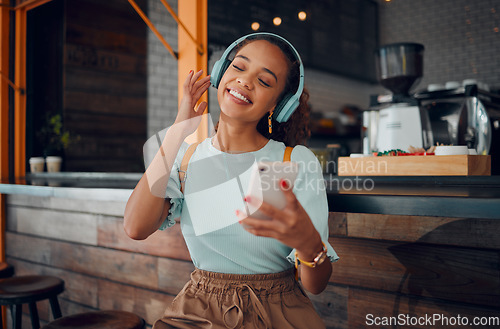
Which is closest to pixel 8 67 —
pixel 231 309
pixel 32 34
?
pixel 32 34

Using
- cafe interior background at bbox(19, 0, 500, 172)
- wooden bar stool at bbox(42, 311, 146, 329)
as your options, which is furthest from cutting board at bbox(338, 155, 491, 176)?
cafe interior background at bbox(19, 0, 500, 172)

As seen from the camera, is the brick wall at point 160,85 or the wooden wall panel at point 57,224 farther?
the brick wall at point 160,85

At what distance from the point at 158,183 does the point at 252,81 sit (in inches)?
15.1

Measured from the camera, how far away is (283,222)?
859 mm

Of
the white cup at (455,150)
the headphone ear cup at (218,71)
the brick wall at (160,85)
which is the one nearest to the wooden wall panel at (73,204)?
the headphone ear cup at (218,71)

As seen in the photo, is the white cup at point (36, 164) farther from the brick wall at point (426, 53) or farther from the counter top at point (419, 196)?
the counter top at point (419, 196)

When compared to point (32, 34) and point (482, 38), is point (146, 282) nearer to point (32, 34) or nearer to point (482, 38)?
point (32, 34)

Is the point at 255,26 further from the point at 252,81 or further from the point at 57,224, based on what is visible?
the point at 252,81

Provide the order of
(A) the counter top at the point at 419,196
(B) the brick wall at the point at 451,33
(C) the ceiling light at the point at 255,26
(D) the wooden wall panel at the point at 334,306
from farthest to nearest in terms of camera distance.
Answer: (B) the brick wall at the point at 451,33, (C) the ceiling light at the point at 255,26, (D) the wooden wall panel at the point at 334,306, (A) the counter top at the point at 419,196

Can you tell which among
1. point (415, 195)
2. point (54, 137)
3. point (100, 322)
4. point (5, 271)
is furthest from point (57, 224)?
point (415, 195)

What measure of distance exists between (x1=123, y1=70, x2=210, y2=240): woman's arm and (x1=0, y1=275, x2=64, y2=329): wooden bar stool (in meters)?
1.02

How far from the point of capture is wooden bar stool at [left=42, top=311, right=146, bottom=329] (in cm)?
158

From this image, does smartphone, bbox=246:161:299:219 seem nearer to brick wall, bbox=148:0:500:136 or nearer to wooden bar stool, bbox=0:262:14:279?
wooden bar stool, bbox=0:262:14:279

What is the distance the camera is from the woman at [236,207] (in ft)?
3.75
